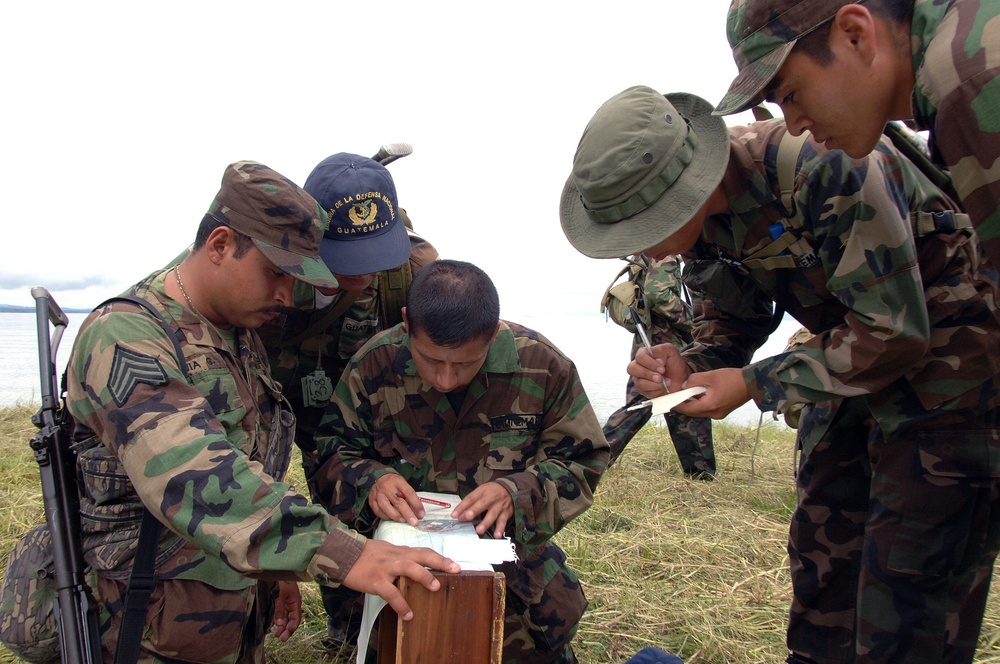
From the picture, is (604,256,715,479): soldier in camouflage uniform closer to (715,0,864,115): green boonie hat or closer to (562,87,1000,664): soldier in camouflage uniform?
(562,87,1000,664): soldier in camouflage uniform

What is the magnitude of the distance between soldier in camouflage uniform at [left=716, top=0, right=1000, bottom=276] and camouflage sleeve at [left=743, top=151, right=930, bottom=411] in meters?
0.27

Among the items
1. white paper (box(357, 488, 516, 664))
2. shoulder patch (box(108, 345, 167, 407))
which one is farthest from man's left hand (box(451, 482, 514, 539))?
shoulder patch (box(108, 345, 167, 407))

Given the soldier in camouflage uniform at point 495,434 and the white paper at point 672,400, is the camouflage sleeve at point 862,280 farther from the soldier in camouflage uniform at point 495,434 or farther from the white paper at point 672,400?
the soldier in camouflage uniform at point 495,434

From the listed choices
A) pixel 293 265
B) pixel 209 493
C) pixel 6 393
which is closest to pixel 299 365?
pixel 293 265

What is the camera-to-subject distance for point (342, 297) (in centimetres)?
304

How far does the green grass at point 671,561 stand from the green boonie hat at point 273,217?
1.83 m

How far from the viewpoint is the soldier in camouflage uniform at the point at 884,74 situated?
4.05ft

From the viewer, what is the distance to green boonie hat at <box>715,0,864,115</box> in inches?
61.7

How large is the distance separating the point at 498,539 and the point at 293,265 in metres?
1.00

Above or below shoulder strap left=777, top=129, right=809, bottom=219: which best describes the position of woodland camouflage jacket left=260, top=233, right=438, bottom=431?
below

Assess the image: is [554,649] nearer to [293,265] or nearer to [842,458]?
[842,458]

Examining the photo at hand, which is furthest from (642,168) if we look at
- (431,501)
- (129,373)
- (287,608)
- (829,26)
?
(287,608)

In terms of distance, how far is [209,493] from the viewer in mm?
1802

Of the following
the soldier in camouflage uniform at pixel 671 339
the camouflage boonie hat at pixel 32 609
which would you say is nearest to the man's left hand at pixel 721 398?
the camouflage boonie hat at pixel 32 609
